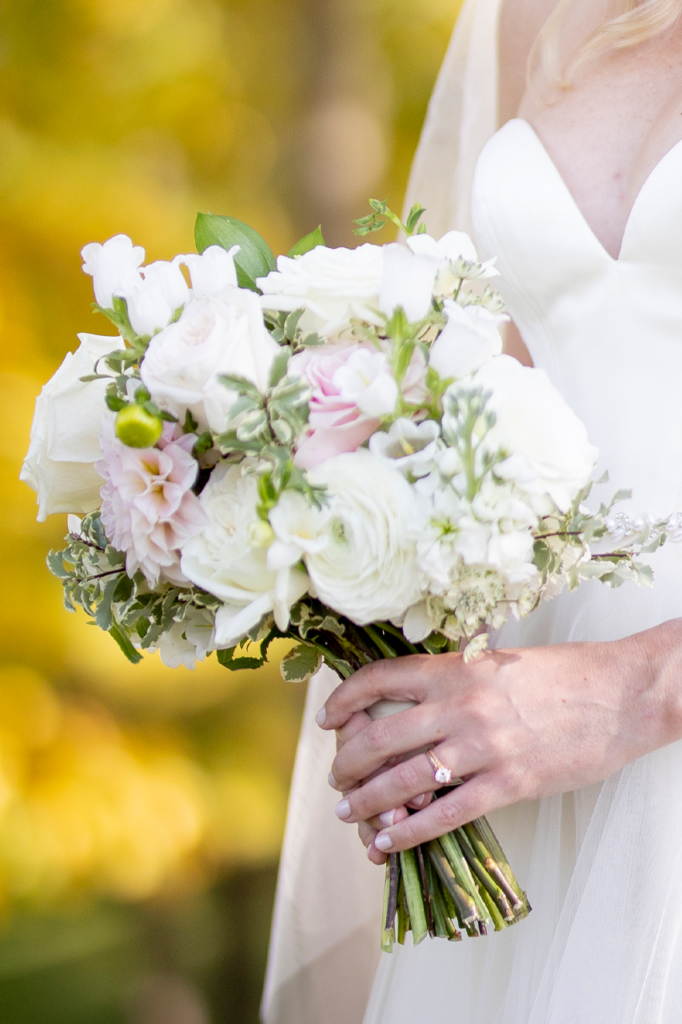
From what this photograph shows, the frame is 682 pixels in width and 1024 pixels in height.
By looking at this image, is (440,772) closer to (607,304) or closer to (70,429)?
(70,429)

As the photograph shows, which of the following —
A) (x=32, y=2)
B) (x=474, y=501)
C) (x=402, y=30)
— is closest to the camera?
(x=474, y=501)

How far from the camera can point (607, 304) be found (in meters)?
1.06

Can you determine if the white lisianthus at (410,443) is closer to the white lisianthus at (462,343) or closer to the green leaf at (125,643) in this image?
the white lisianthus at (462,343)

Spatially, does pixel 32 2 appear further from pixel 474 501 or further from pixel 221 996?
pixel 221 996

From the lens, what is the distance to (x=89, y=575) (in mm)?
851

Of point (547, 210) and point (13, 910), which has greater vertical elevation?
point (547, 210)

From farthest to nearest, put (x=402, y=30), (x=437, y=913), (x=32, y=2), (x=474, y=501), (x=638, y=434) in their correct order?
1. (x=402, y=30)
2. (x=32, y=2)
3. (x=638, y=434)
4. (x=437, y=913)
5. (x=474, y=501)

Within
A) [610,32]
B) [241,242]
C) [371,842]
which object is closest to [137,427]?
[241,242]

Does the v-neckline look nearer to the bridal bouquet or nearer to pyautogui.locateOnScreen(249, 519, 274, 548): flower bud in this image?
the bridal bouquet

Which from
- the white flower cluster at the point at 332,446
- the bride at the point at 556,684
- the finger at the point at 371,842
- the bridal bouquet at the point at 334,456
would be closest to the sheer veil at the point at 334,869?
the bride at the point at 556,684

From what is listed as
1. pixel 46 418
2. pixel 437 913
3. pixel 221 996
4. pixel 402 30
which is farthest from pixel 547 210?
pixel 221 996

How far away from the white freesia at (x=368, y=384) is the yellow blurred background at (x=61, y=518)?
1331mm

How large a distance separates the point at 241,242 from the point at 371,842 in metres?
0.64

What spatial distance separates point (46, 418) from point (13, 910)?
57.9 inches
